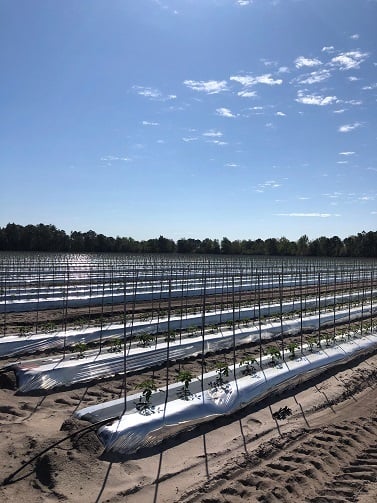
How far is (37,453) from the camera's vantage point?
409 centimetres

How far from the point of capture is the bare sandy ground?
11.9ft

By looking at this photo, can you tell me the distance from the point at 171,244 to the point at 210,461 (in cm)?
7449

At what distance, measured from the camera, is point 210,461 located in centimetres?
422

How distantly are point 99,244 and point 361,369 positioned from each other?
6676 cm

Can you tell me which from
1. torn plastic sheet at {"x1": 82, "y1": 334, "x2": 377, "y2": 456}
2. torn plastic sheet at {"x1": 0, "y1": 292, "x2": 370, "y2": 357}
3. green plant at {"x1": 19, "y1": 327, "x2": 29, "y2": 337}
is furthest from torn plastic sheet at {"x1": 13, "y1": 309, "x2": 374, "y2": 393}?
green plant at {"x1": 19, "y1": 327, "x2": 29, "y2": 337}

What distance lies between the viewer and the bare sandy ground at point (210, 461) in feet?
11.9

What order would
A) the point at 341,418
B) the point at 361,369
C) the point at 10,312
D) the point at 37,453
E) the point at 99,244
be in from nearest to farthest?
the point at 37,453 < the point at 341,418 < the point at 361,369 < the point at 10,312 < the point at 99,244

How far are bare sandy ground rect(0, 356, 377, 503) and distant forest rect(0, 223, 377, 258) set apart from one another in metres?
63.5

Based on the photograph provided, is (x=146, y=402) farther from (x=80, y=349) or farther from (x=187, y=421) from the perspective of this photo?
(x=80, y=349)

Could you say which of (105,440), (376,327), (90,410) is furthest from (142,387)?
(376,327)

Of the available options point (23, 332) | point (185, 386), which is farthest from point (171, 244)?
point (185, 386)

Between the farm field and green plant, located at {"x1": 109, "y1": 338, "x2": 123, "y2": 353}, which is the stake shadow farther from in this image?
green plant, located at {"x1": 109, "y1": 338, "x2": 123, "y2": 353}

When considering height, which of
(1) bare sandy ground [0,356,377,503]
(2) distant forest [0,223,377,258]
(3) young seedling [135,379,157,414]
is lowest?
(1) bare sandy ground [0,356,377,503]

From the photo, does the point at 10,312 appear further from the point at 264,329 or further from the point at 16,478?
the point at 16,478
